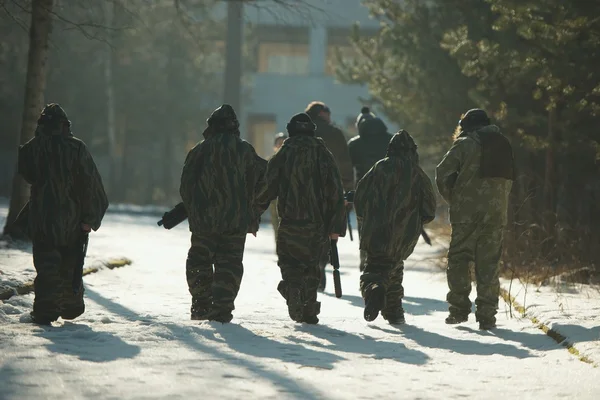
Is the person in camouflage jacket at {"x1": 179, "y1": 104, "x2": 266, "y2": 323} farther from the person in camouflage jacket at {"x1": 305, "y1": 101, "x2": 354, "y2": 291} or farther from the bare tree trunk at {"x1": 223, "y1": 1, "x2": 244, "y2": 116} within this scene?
the bare tree trunk at {"x1": 223, "y1": 1, "x2": 244, "y2": 116}

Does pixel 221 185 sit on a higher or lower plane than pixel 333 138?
lower

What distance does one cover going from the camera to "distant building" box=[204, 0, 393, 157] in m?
47.8

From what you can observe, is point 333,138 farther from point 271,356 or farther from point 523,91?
point 271,356

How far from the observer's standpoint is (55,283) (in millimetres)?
9711

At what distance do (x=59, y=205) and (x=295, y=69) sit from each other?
131 feet

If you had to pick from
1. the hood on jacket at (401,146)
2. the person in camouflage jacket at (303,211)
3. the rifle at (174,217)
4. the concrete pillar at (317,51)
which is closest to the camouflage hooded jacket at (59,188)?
the rifle at (174,217)

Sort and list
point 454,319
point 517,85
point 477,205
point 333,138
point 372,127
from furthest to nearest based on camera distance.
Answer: point 517,85
point 372,127
point 333,138
point 454,319
point 477,205

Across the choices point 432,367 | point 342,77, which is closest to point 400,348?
point 432,367

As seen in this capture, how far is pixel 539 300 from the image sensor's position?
1207 cm

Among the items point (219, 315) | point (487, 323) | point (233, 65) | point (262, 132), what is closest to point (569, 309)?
point (487, 323)

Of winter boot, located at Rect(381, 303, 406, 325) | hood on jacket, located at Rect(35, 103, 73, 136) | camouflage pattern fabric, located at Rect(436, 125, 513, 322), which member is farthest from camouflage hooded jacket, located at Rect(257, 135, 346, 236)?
hood on jacket, located at Rect(35, 103, 73, 136)

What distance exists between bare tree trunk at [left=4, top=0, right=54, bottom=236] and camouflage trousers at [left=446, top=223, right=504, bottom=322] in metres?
8.47

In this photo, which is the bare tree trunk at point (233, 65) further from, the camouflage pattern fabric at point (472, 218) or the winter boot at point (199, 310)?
the winter boot at point (199, 310)

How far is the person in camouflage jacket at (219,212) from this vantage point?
1022cm
